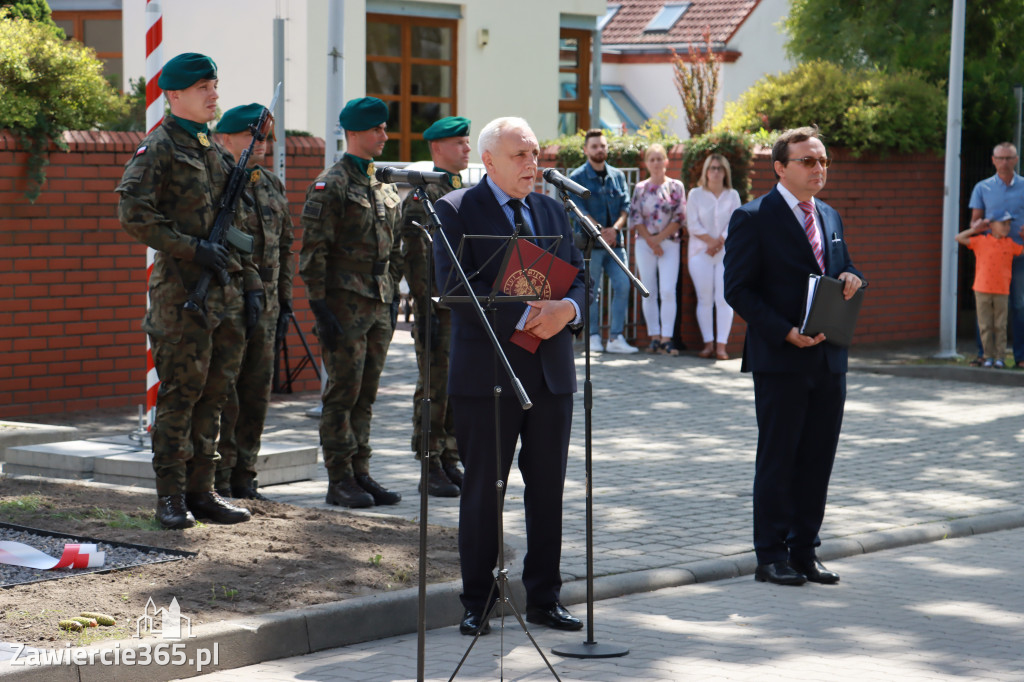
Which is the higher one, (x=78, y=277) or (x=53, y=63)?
(x=53, y=63)

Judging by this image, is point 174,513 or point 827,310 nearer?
point 827,310

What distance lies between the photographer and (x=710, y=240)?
16344 mm

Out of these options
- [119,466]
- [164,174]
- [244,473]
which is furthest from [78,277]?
[164,174]

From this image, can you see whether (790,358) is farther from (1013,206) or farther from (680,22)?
(680,22)

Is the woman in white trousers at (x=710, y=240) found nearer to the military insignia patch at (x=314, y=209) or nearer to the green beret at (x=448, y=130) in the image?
the green beret at (x=448, y=130)

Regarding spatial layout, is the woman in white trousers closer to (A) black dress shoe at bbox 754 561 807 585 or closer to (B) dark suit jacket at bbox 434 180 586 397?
(A) black dress shoe at bbox 754 561 807 585

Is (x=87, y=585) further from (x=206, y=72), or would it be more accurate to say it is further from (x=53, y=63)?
(x=53, y=63)

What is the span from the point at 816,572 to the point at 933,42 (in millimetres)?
14653

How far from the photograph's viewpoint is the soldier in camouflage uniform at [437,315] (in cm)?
885

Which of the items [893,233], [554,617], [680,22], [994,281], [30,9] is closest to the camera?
[554,617]

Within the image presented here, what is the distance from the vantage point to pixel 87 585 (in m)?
6.28

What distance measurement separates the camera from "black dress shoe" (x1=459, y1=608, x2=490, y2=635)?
247 inches

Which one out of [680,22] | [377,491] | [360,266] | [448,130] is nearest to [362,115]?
[448,130]

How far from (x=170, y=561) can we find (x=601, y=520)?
274 cm
